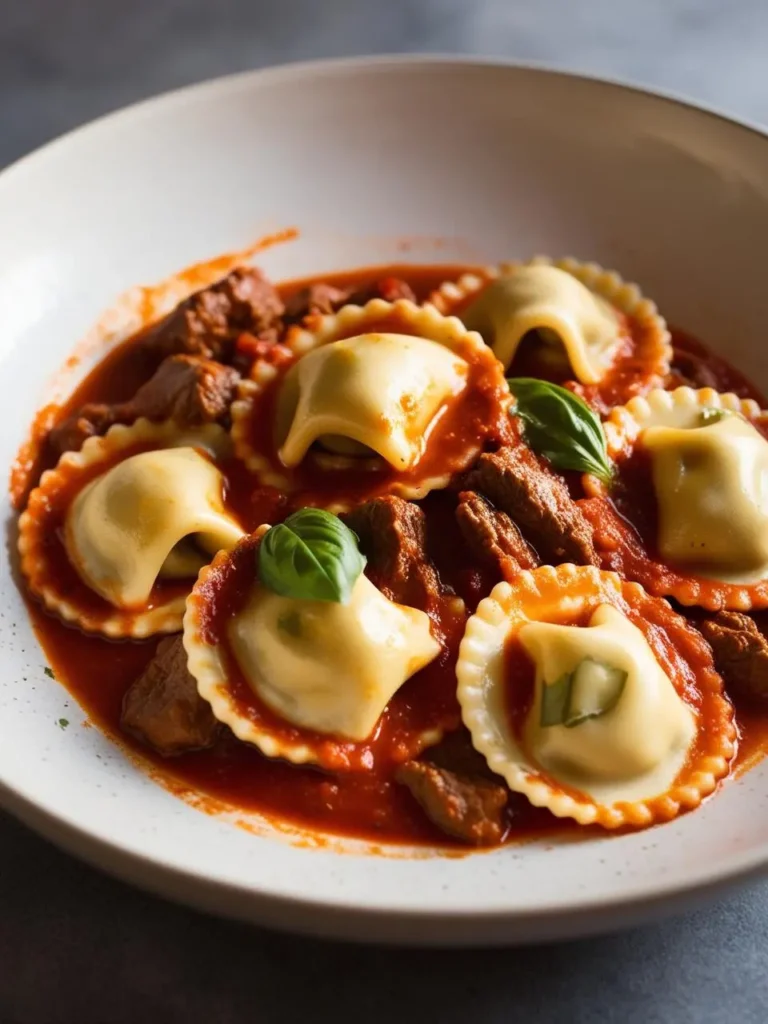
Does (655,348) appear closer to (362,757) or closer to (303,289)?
(303,289)

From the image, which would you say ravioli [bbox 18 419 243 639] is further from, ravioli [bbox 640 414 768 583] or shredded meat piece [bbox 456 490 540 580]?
ravioli [bbox 640 414 768 583]

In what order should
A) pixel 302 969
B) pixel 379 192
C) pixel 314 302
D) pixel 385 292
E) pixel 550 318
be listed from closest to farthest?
pixel 302 969
pixel 550 318
pixel 314 302
pixel 385 292
pixel 379 192

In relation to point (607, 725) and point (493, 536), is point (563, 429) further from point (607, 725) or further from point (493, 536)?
point (607, 725)

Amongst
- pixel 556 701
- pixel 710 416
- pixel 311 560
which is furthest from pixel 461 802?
pixel 710 416

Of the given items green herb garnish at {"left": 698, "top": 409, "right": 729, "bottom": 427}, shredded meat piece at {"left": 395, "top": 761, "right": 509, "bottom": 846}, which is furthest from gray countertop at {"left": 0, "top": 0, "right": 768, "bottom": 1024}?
green herb garnish at {"left": 698, "top": 409, "right": 729, "bottom": 427}

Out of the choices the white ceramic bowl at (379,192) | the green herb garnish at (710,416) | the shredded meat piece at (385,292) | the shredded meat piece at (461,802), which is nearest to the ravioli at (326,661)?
Result: the shredded meat piece at (461,802)

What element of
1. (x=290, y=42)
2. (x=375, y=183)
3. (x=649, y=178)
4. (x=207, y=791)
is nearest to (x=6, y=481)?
(x=207, y=791)
